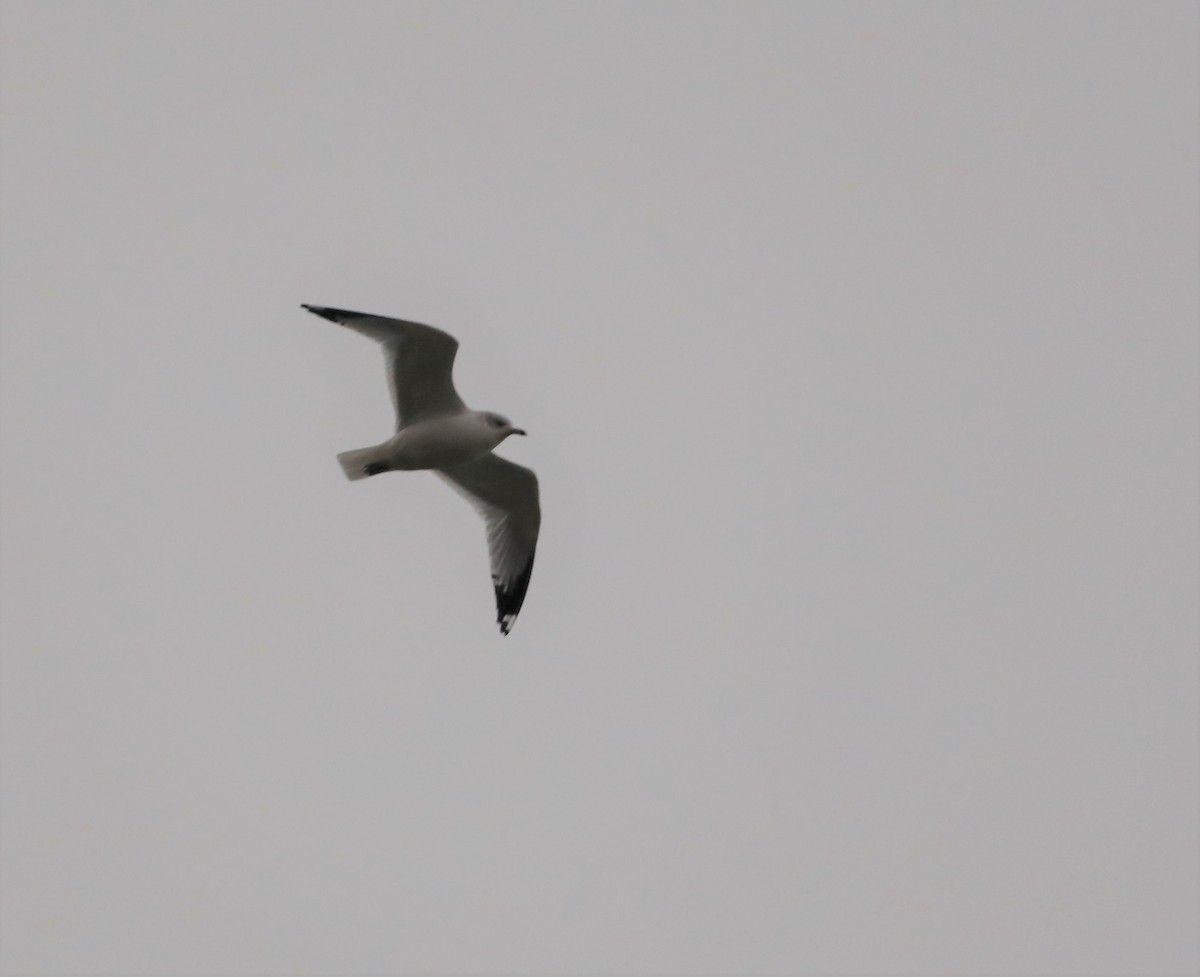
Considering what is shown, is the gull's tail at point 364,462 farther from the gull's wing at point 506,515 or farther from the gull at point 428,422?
the gull's wing at point 506,515

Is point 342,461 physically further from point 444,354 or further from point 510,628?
point 510,628

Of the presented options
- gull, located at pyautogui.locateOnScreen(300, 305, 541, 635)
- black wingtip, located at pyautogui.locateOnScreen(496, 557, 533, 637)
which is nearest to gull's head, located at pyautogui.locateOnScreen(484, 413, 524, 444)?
gull, located at pyautogui.locateOnScreen(300, 305, 541, 635)

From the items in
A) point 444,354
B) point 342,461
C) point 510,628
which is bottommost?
point 510,628

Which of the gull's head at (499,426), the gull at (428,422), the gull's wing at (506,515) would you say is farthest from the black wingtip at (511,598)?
Answer: the gull's head at (499,426)

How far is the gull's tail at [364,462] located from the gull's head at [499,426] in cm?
75

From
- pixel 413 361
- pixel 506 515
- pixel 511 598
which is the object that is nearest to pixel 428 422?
pixel 413 361

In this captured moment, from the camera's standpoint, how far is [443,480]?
42.9ft

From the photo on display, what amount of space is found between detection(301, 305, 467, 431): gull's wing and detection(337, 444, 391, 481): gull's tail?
0.26 m

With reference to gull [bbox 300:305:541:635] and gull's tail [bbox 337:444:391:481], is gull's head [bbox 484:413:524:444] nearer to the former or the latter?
gull [bbox 300:305:541:635]

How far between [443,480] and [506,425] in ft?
3.85

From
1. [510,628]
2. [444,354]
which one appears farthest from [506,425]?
[510,628]

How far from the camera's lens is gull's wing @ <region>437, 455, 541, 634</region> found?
12844 mm

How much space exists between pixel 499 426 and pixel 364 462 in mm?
980

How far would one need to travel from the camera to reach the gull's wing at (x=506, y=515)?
12.8 metres
